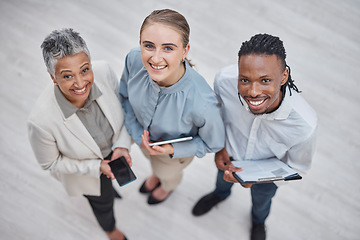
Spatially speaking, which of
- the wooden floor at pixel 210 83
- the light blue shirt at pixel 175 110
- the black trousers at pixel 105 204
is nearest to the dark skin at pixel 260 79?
the light blue shirt at pixel 175 110

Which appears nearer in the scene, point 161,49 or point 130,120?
point 161,49

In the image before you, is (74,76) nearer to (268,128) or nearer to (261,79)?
(261,79)

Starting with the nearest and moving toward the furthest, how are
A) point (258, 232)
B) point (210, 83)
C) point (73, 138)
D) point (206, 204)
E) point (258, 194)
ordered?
point (73, 138) → point (258, 194) → point (258, 232) → point (206, 204) → point (210, 83)

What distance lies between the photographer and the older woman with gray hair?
4.39 ft

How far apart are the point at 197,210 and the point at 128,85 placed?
1271mm

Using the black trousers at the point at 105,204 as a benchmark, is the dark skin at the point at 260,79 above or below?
Result: above

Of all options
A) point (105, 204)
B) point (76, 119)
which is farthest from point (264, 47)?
point (105, 204)

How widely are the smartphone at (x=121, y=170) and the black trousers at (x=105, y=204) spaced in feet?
0.70

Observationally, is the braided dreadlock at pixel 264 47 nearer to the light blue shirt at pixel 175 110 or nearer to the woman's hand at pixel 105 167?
the light blue shirt at pixel 175 110

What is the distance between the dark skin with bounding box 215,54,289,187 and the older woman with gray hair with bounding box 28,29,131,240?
706mm

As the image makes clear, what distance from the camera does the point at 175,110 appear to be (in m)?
1.55

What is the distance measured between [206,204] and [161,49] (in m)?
1.53

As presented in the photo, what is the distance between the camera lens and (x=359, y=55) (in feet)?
10.4

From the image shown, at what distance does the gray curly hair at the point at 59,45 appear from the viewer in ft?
4.26
